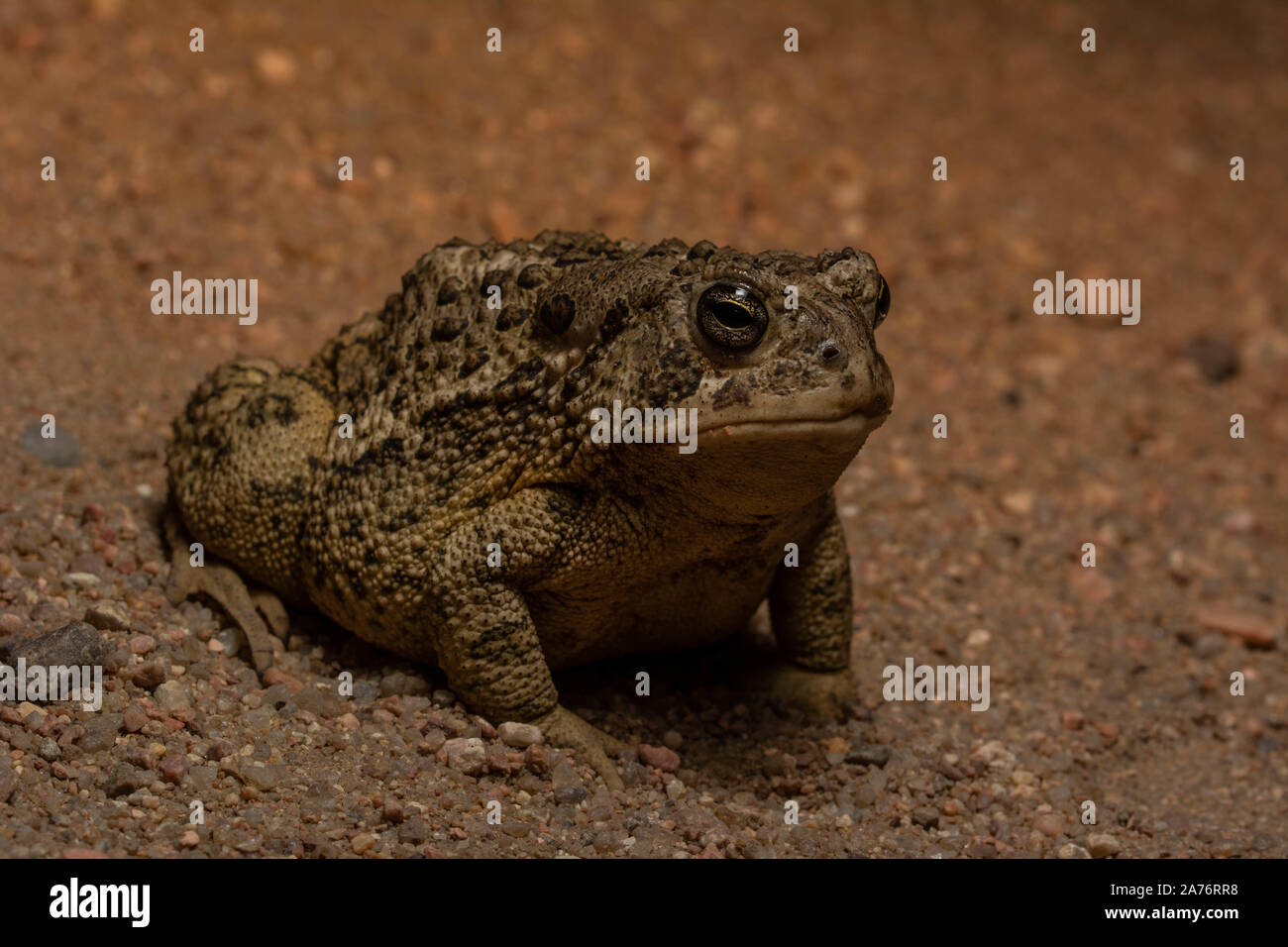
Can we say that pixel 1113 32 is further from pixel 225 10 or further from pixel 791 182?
pixel 225 10

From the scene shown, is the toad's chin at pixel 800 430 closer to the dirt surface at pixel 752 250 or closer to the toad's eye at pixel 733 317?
the toad's eye at pixel 733 317

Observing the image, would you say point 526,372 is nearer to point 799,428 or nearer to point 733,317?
point 733,317

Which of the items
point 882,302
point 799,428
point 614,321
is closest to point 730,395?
point 799,428

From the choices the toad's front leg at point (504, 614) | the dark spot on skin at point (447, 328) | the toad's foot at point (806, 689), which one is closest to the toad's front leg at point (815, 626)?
the toad's foot at point (806, 689)

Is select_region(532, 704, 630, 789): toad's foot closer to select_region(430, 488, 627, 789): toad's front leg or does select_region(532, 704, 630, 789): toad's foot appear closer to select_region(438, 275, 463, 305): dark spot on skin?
select_region(430, 488, 627, 789): toad's front leg

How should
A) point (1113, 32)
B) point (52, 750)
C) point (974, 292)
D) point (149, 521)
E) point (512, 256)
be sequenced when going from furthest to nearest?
point (1113, 32) < point (974, 292) < point (149, 521) < point (512, 256) < point (52, 750)
